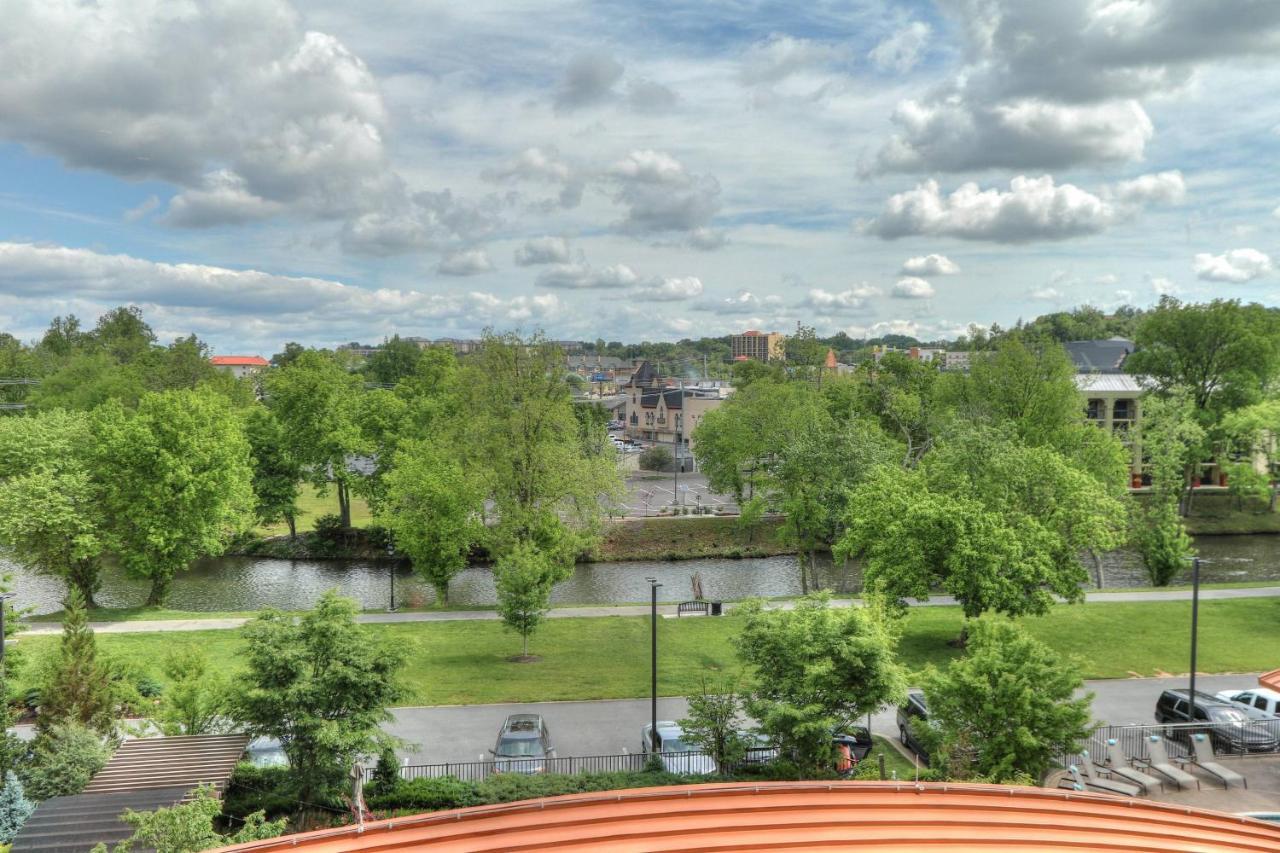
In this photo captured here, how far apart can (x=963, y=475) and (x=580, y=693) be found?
15.3 meters

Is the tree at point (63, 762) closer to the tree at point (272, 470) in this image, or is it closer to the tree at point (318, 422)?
the tree at point (318, 422)

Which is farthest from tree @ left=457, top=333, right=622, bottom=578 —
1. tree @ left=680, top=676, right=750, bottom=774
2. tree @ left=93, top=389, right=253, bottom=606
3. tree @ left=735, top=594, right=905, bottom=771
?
tree @ left=735, top=594, right=905, bottom=771

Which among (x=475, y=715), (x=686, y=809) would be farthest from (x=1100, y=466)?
(x=686, y=809)

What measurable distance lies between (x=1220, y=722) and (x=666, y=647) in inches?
592

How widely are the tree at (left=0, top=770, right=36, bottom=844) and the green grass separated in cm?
3385

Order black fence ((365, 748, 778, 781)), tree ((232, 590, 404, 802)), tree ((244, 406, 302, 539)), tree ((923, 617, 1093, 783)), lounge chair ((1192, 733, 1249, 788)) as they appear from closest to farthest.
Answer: tree ((232, 590, 404, 802)), tree ((923, 617, 1093, 783)), lounge chair ((1192, 733, 1249, 788)), black fence ((365, 748, 778, 781)), tree ((244, 406, 302, 539))

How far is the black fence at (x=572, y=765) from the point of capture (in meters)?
18.0

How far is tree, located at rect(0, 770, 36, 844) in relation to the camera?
1507cm

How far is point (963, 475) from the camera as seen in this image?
98.0ft

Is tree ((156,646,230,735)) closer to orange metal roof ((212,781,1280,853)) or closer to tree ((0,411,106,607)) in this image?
orange metal roof ((212,781,1280,853))

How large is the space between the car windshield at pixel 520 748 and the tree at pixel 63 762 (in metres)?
7.71

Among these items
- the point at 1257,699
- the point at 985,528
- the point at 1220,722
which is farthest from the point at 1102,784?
the point at 985,528

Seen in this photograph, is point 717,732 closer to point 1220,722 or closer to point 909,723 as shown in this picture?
point 909,723

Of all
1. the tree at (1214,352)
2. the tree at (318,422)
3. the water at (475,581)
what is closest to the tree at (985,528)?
the water at (475,581)
